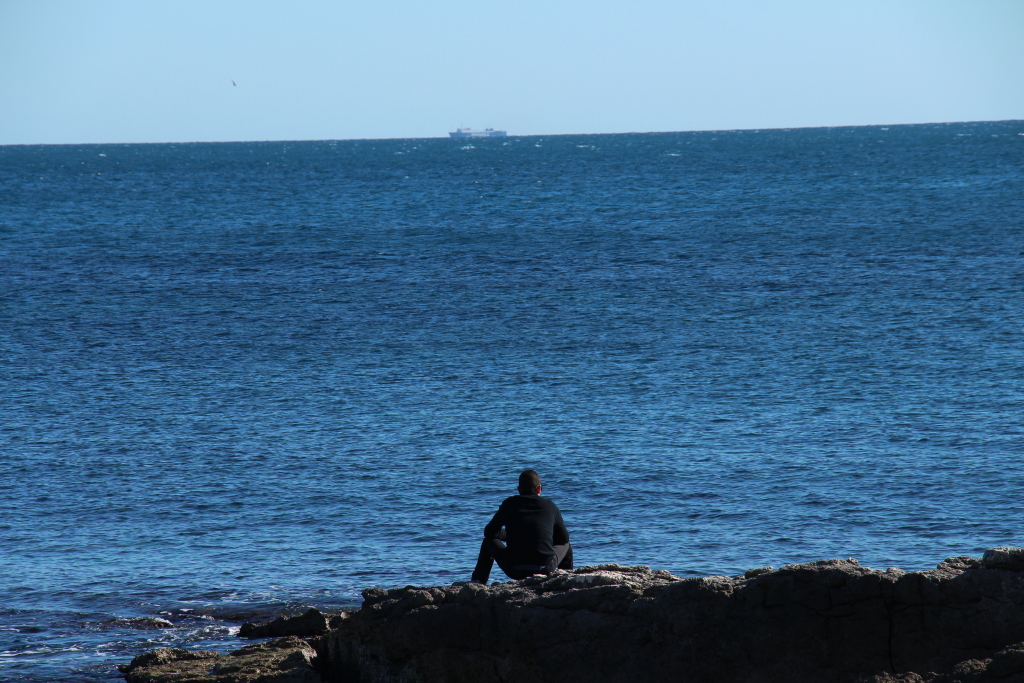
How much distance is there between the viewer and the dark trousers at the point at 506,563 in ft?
32.1

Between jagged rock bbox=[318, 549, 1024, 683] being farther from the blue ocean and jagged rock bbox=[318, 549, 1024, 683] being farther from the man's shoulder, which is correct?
the blue ocean

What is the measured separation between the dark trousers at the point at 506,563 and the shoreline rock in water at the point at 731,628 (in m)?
0.35

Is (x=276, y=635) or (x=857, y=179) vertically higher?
(x=857, y=179)

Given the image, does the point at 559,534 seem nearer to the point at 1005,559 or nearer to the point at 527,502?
the point at 527,502

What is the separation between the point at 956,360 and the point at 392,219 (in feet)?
149

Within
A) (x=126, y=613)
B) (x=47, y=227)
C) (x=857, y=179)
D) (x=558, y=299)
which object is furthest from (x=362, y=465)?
(x=857, y=179)

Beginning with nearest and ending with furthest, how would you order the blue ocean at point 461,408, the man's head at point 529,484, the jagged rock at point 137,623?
1. the man's head at point 529,484
2. the jagged rock at point 137,623
3. the blue ocean at point 461,408

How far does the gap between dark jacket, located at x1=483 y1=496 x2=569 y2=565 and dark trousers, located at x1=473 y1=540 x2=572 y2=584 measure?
0.05m

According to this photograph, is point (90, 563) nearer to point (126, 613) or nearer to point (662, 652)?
point (126, 613)

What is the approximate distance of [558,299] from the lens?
40.5 meters

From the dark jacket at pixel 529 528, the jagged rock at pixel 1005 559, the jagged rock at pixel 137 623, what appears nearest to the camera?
the jagged rock at pixel 1005 559

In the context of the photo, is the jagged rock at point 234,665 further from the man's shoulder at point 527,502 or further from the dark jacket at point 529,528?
the man's shoulder at point 527,502

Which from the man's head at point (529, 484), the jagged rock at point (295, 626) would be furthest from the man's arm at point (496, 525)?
the jagged rock at point (295, 626)

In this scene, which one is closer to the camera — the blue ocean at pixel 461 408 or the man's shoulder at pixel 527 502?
the man's shoulder at pixel 527 502
